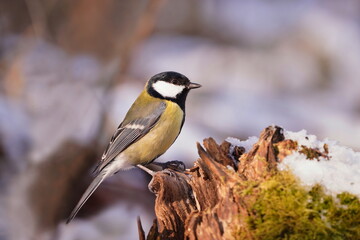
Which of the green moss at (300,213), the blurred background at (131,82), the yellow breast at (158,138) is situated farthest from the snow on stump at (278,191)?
the blurred background at (131,82)

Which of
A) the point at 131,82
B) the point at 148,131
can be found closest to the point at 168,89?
the point at 148,131

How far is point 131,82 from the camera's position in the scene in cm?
341

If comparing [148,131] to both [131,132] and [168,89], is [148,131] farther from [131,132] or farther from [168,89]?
[168,89]

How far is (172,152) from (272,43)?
1712 mm

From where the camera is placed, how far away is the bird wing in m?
1.75

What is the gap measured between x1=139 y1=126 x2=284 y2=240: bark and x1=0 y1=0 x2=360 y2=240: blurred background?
47.4 inches

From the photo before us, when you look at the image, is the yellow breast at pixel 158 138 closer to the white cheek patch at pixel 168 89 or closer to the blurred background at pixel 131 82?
the white cheek patch at pixel 168 89

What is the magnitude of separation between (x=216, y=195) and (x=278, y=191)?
0.16 m

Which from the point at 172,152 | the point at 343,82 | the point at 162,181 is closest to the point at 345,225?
the point at 162,181

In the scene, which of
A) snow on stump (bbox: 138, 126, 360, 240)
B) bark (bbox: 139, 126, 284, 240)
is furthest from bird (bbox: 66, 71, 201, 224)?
snow on stump (bbox: 138, 126, 360, 240)

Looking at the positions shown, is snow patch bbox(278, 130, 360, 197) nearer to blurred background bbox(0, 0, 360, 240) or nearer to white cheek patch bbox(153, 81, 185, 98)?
white cheek patch bbox(153, 81, 185, 98)

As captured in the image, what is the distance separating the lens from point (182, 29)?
13.7ft

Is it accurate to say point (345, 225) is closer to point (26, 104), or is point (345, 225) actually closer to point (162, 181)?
point (162, 181)

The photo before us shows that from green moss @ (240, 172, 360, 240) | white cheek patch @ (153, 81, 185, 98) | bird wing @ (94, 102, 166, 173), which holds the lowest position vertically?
bird wing @ (94, 102, 166, 173)
